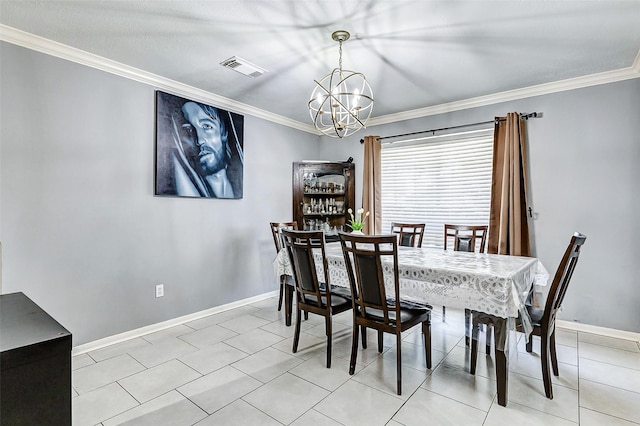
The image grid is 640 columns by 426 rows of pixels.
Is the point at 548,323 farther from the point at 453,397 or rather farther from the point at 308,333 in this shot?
the point at 308,333

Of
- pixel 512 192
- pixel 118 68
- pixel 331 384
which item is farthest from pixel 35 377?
pixel 512 192

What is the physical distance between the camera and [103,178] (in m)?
2.84

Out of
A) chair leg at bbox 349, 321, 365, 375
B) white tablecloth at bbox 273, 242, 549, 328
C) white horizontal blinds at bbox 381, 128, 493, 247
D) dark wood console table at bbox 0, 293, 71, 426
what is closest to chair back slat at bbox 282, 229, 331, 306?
white tablecloth at bbox 273, 242, 549, 328

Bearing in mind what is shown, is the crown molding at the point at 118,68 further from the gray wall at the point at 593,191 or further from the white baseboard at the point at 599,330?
the white baseboard at the point at 599,330

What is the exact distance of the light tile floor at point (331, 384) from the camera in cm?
189

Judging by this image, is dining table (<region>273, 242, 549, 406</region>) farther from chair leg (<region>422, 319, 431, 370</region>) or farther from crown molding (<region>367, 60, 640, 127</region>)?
crown molding (<region>367, 60, 640, 127</region>)

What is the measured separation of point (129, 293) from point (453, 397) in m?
2.80

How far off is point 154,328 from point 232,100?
2.62 meters

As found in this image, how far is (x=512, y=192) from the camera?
3439 millimetres

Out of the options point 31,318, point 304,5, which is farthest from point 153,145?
point 31,318

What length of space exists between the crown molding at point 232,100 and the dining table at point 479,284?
196cm

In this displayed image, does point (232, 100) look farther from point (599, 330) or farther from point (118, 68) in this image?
point (599, 330)

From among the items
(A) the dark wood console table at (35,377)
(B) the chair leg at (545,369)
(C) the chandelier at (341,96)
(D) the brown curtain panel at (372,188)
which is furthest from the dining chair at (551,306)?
(D) the brown curtain panel at (372,188)

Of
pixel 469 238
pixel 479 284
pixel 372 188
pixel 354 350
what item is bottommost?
pixel 354 350
